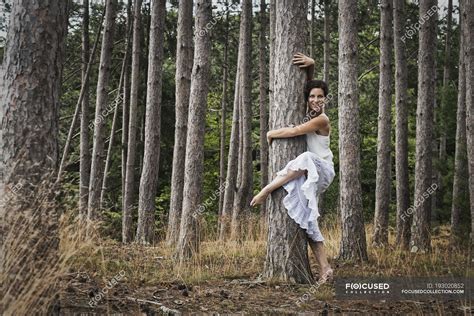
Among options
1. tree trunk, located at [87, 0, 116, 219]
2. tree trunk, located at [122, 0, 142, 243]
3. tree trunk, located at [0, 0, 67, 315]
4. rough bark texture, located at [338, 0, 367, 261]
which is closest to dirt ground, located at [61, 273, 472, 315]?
tree trunk, located at [0, 0, 67, 315]

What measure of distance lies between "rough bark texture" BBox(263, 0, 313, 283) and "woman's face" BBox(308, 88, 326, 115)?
0.39 ft

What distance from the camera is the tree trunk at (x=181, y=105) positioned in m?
9.46

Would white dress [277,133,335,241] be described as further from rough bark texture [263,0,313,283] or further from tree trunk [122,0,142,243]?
tree trunk [122,0,142,243]

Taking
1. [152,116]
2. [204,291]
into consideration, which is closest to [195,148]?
[204,291]

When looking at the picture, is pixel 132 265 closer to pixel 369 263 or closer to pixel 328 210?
pixel 369 263

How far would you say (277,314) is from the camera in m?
4.66

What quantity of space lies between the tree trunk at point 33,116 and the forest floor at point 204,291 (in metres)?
0.49

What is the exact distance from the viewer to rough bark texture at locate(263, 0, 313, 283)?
19.2ft

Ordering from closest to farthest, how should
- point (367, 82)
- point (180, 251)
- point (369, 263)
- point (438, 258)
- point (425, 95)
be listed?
point (180, 251)
point (369, 263)
point (438, 258)
point (425, 95)
point (367, 82)

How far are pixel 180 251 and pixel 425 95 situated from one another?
6716 millimetres

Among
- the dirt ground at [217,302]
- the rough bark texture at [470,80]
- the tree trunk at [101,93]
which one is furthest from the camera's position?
the tree trunk at [101,93]

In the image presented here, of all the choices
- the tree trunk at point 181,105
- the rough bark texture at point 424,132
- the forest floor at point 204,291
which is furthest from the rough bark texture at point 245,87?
the forest floor at point 204,291

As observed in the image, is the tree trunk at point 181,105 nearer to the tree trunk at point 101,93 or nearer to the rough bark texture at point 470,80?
the tree trunk at point 101,93

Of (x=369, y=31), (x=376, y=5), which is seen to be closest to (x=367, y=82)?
(x=369, y=31)
